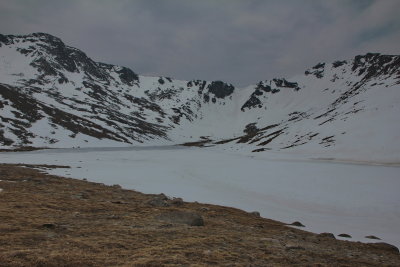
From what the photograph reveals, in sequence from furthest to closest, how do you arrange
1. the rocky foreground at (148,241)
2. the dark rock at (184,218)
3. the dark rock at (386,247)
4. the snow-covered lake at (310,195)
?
the snow-covered lake at (310,195) → the dark rock at (184,218) → the dark rock at (386,247) → the rocky foreground at (148,241)

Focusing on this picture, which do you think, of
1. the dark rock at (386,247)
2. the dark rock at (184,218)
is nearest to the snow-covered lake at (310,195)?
the dark rock at (386,247)

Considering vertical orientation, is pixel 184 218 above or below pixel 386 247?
below

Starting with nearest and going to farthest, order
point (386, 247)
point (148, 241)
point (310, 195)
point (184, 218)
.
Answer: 1. point (148, 241)
2. point (386, 247)
3. point (184, 218)
4. point (310, 195)

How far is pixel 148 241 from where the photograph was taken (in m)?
11.9

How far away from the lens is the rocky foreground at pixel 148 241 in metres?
9.41

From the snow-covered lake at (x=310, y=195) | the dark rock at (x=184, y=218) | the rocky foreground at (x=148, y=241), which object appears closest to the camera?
the rocky foreground at (x=148, y=241)

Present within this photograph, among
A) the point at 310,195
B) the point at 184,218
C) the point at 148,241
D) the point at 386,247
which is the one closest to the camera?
the point at 148,241

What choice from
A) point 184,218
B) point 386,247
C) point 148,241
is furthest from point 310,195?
point 148,241

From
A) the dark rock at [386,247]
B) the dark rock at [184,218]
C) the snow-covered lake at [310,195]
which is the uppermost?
the snow-covered lake at [310,195]

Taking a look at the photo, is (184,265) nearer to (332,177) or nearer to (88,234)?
(88,234)

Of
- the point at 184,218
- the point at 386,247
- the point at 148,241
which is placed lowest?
the point at 148,241

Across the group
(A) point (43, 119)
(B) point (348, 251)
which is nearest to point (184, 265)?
(B) point (348, 251)

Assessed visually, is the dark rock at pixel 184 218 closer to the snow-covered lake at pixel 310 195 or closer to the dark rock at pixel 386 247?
the snow-covered lake at pixel 310 195

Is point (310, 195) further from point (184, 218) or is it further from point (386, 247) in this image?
point (184, 218)
